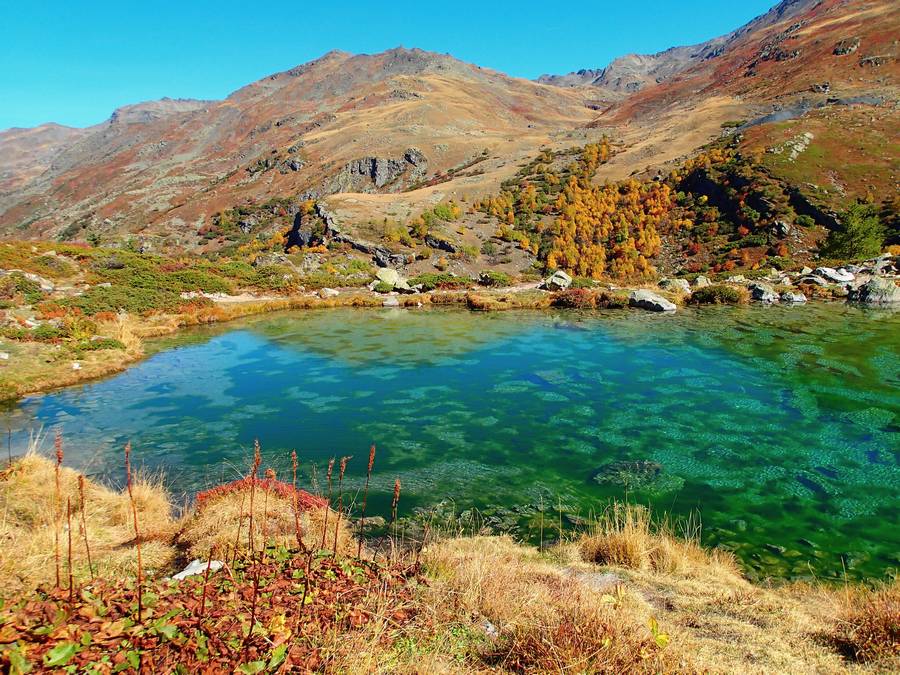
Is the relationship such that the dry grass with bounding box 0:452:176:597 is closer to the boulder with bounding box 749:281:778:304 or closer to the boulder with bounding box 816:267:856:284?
the boulder with bounding box 749:281:778:304

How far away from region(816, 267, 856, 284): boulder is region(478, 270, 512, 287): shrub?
94.1 feet

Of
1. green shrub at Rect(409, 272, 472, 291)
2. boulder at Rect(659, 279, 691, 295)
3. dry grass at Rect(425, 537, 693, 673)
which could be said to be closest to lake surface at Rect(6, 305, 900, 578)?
dry grass at Rect(425, 537, 693, 673)

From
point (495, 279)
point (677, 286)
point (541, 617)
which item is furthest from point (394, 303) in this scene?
point (541, 617)

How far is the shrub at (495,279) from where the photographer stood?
165ft

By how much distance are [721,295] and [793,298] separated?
5.19m

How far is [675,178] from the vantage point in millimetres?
68188

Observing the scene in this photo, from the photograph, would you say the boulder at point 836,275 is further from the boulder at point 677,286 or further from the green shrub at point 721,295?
the boulder at point 677,286

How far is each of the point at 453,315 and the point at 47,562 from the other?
1286 inches

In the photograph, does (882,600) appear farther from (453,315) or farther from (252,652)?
(453,315)

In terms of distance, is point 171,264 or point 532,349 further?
point 171,264

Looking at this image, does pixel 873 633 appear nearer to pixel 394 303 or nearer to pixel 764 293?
pixel 394 303

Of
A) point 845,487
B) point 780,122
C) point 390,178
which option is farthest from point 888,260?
point 390,178

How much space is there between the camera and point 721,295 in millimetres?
39062

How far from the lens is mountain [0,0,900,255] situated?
7162 cm
